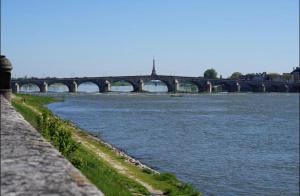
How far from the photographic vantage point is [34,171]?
16.0 feet

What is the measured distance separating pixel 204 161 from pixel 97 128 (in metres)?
28.0

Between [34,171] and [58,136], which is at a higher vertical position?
[34,171]

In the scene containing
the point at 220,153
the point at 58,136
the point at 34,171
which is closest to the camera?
the point at 34,171

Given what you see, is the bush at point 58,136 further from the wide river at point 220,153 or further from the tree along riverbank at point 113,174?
the wide river at point 220,153

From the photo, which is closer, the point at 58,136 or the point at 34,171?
the point at 34,171

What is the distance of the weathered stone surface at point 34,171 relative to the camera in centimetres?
459

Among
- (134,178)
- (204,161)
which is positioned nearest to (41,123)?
(134,178)

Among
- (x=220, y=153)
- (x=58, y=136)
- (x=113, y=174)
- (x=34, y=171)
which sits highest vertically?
(x=34, y=171)

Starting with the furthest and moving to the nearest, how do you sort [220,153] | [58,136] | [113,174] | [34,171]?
[220,153], [113,174], [58,136], [34,171]

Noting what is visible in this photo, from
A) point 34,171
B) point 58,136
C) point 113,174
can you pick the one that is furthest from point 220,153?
point 34,171

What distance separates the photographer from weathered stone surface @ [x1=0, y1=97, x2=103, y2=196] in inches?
181

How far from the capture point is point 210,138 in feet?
173

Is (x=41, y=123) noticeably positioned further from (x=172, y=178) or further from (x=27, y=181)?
(x=27, y=181)

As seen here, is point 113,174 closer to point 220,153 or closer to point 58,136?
point 58,136
